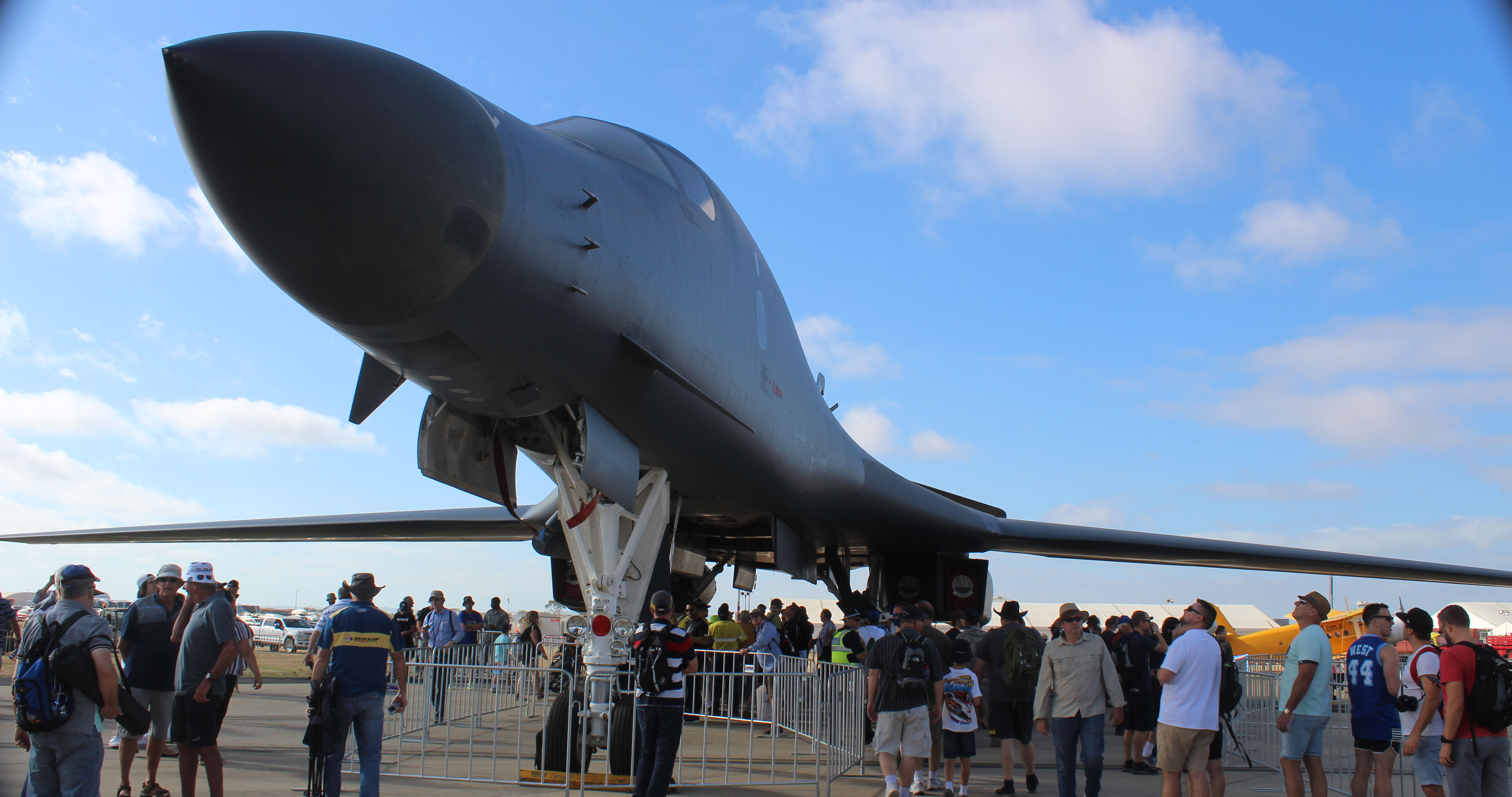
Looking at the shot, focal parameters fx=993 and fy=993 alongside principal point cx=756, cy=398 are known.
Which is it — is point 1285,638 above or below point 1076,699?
below

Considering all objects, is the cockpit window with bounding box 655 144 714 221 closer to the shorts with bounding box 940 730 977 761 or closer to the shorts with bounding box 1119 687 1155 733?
the shorts with bounding box 940 730 977 761

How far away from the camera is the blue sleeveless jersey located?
612 centimetres

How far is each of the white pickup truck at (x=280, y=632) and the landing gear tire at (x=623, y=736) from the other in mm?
31130

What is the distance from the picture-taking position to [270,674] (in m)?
18.5

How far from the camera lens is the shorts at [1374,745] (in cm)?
615

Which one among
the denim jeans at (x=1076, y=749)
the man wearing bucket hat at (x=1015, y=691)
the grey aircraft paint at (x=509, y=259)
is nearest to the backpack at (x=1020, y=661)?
the man wearing bucket hat at (x=1015, y=691)

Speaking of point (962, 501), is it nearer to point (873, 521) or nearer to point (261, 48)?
point (873, 521)

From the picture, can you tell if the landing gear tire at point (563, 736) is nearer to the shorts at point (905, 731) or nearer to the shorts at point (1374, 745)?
the shorts at point (905, 731)

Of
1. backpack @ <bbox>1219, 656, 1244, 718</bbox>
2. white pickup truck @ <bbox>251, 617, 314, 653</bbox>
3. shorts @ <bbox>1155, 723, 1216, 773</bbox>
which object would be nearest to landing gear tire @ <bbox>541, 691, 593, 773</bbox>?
shorts @ <bbox>1155, 723, 1216, 773</bbox>

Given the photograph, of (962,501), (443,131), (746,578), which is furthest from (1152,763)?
(443,131)

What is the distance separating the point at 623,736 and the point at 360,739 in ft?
→ 5.90

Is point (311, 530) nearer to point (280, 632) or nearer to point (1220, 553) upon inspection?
point (1220, 553)

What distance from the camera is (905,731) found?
21.4ft

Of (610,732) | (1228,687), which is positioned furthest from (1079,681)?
(610,732)
